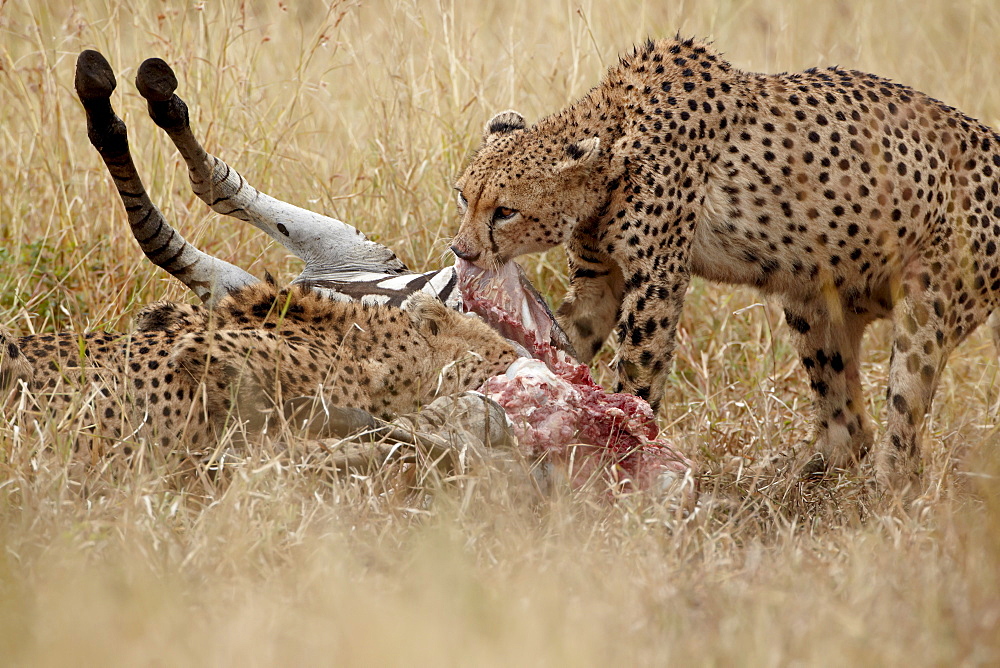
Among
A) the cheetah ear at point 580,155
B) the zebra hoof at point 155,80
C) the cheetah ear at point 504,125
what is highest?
the zebra hoof at point 155,80

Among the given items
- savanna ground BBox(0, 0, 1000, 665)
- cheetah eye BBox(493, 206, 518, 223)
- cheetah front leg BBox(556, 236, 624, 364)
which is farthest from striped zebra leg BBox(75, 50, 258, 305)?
cheetah front leg BBox(556, 236, 624, 364)

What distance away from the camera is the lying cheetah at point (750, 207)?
400 cm

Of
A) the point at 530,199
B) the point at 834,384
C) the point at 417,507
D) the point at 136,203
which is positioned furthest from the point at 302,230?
the point at 834,384

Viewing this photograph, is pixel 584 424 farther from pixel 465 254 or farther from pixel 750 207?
pixel 750 207

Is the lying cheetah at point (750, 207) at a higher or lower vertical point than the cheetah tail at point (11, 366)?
higher

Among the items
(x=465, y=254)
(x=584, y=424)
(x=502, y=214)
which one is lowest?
(x=584, y=424)

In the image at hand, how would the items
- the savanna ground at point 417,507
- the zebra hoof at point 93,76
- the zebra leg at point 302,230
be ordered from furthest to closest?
the zebra leg at point 302,230 → the zebra hoof at point 93,76 → the savanna ground at point 417,507

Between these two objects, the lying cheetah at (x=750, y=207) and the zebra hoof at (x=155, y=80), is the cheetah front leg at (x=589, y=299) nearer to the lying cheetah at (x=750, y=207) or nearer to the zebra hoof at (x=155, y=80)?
the lying cheetah at (x=750, y=207)

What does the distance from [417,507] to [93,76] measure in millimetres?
1749

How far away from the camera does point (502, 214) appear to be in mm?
4051

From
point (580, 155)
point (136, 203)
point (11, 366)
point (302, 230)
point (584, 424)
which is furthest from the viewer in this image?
point (302, 230)

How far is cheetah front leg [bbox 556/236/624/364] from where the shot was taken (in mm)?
4258

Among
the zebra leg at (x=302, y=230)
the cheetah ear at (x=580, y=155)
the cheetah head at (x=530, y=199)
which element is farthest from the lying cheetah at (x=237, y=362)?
the cheetah ear at (x=580, y=155)

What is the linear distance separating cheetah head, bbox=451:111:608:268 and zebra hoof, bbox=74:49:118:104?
1211mm
